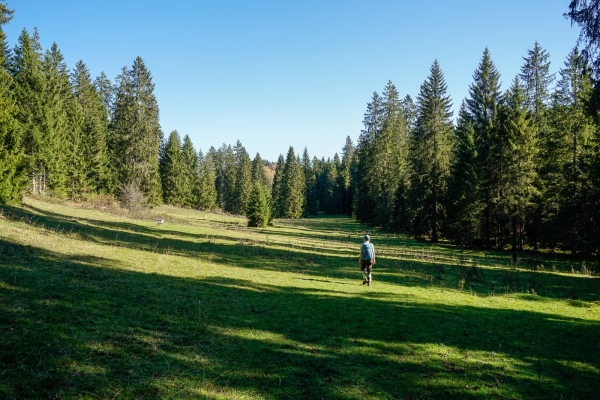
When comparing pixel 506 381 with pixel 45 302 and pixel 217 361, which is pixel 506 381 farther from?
pixel 45 302

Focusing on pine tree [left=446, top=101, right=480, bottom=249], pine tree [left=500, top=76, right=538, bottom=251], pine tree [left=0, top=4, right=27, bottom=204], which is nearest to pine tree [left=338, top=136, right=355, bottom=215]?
pine tree [left=446, top=101, right=480, bottom=249]

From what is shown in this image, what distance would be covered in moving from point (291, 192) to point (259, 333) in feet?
272

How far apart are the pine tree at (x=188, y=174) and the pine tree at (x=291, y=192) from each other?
23409 millimetres

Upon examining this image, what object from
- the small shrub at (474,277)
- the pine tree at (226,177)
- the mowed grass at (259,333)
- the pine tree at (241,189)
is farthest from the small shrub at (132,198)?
the pine tree at (226,177)

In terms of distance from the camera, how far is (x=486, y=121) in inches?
1494

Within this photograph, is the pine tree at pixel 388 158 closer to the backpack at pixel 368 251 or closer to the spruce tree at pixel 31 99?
the backpack at pixel 368 251

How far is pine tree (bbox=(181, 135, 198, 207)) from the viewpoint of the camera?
75.2 meters

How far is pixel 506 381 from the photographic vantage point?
22.6 ft

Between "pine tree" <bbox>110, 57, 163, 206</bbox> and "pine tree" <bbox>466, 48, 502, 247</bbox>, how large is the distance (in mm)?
40735

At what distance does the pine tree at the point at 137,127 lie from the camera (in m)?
43.7

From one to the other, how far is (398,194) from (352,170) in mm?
54457

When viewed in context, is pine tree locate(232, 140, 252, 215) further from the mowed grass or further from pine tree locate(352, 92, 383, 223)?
the mowed grass

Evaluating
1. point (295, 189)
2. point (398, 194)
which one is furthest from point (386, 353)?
point (295, 189)

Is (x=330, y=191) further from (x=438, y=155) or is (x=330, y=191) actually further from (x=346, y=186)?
(x=438, y=155)
